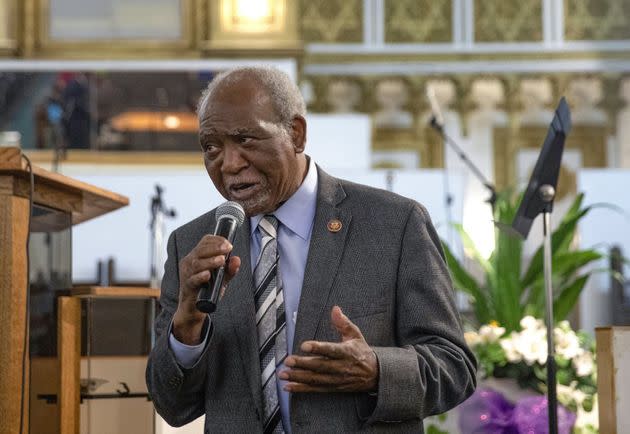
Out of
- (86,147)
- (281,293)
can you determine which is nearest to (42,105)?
(86,147)

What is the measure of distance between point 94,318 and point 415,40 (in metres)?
7.37

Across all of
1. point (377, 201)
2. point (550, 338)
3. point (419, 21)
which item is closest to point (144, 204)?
point (550, 338)

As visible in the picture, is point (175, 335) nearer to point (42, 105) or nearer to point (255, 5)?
point (42, 105)

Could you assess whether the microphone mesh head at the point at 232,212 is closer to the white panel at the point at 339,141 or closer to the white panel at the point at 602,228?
the white panel at the point at 602,228

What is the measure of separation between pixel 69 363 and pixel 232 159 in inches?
40.0

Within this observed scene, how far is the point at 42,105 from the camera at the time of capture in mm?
7797

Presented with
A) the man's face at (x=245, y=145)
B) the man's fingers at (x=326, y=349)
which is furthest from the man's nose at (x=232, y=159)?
the man's fingers at (x=326, y=349)

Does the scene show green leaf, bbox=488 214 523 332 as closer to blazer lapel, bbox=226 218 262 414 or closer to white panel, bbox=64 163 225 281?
white panel, bbox=64 163 225 281

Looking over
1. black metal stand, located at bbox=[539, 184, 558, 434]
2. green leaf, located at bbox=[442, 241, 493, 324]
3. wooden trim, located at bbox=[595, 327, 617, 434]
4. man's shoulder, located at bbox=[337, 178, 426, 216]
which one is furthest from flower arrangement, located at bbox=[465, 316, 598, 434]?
man's shoulder, located at bbox=[337, 178, 426, 216]

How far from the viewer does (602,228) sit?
7051 mm

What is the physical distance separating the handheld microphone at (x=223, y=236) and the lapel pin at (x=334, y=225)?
191mm

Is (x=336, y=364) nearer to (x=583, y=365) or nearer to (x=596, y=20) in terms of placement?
(x=583, y=365)

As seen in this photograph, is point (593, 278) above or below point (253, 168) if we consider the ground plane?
below

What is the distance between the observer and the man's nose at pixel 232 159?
1941 millimetres
